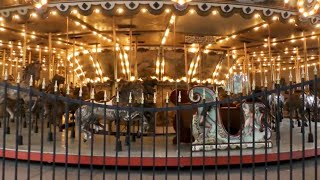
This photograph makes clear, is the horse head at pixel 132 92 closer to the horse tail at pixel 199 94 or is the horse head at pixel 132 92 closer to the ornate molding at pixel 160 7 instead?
the horse tail at pixel 199 94

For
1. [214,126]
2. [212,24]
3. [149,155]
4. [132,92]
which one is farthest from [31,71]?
[214,126]

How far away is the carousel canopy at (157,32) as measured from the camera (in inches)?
316

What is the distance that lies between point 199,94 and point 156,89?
5949 mm

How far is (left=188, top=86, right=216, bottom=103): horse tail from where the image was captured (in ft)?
22.9

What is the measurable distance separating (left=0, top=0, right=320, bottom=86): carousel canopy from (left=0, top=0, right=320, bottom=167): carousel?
0.04 metres

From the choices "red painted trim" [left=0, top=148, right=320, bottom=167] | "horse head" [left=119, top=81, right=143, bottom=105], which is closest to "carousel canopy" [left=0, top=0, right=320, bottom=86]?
"horse head" [left=119, top=81, right=143, bottom=105]

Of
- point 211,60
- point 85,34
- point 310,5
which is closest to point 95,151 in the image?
point 310,5

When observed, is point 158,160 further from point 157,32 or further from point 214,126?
point 157,32

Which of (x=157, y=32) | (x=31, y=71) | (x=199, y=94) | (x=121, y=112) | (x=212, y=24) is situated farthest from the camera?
(x=157, y=32)

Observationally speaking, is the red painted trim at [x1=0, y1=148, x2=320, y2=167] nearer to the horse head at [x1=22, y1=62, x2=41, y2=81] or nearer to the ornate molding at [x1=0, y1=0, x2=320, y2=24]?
the ornate molding at [x1=0, y1=0, x2=320, y2=24]

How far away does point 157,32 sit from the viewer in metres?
12.1

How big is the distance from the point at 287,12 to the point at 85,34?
747 cm

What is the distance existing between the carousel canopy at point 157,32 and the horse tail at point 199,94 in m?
1.97

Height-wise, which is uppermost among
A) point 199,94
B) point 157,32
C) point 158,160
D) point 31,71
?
point 157,32
